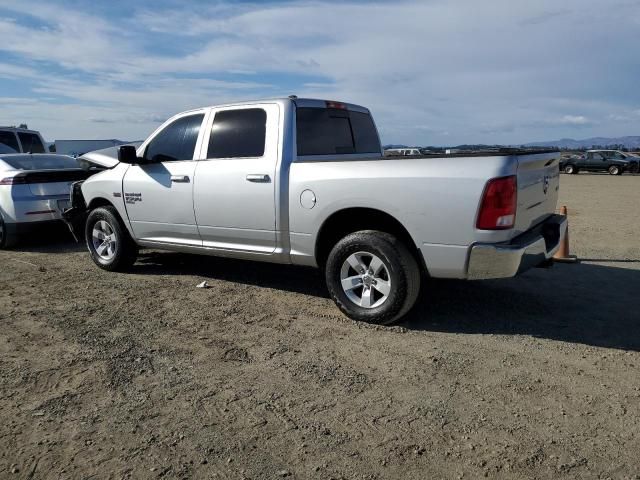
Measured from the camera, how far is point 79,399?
11.0 ft

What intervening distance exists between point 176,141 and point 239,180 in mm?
1186

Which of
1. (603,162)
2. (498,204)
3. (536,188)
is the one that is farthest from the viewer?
(603,162)

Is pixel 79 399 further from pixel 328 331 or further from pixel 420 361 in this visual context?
pixel 420 361

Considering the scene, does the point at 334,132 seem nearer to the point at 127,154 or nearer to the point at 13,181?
the point at 127,154

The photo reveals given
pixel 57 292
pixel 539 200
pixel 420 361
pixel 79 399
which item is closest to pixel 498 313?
pixel 539 200

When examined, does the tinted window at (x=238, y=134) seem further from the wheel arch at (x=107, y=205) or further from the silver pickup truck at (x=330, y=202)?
the wheel arch at (x=107, y=205)

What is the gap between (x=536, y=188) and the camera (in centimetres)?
442

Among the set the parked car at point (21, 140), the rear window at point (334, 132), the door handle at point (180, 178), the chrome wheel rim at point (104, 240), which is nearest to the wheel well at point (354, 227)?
the rear window at point (334, 132)

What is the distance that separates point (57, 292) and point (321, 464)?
425 centimetres

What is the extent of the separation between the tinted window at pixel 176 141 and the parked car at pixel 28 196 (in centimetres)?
290

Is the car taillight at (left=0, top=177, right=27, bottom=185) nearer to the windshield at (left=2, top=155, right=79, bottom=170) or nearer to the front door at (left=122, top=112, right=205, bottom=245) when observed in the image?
the windshield at (left=2, top=155, right=79, bottom=170)

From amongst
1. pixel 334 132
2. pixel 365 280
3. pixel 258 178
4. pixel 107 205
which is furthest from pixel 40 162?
pixel 365 280

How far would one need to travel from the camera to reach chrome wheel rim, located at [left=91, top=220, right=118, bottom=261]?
21.8 feet

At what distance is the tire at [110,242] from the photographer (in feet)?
21.2
